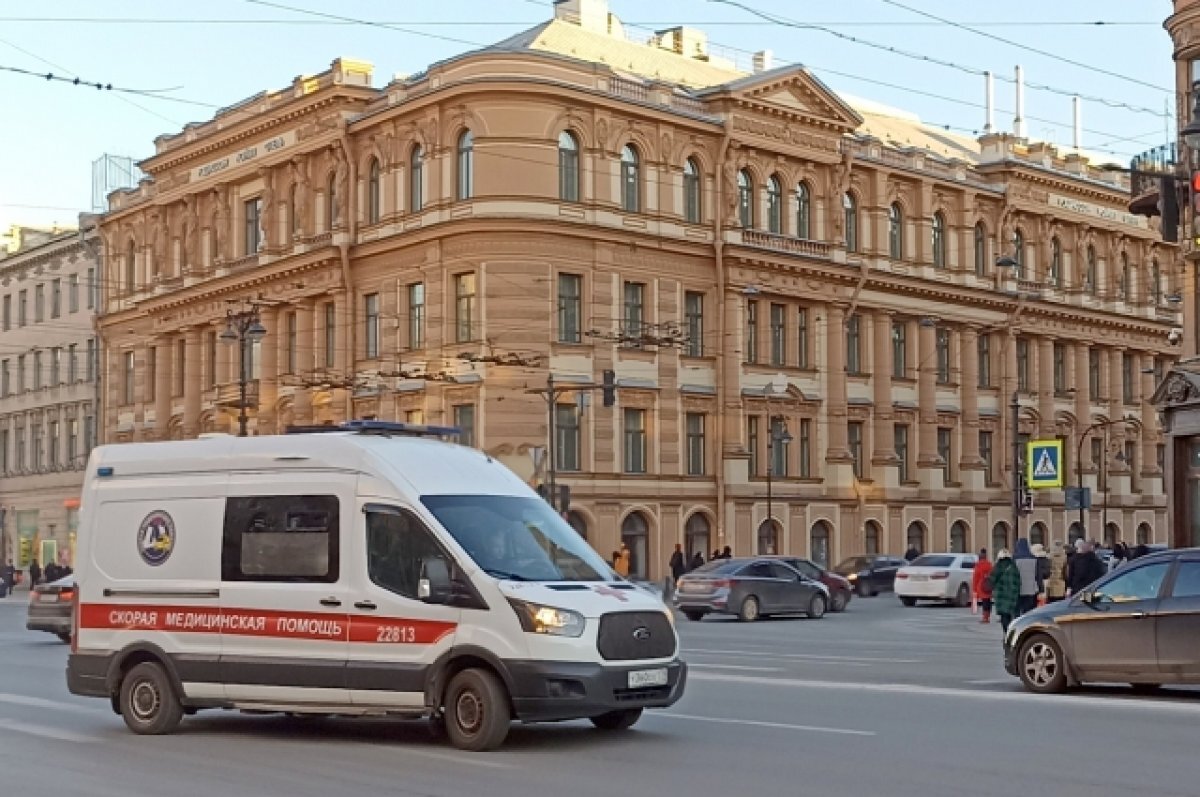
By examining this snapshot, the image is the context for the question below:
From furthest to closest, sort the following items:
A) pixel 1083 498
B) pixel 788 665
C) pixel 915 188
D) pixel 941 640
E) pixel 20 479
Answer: pixel 20 479 → pixel 915 188 → pixel 1083 498 → pixel 941 640 → pixel 788 665

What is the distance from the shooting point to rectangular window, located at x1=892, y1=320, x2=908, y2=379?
6369 cm

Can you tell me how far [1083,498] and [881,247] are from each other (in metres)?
18.9

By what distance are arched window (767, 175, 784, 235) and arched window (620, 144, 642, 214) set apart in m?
6.01

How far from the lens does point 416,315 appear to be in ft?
178

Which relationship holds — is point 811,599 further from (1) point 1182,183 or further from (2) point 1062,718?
(2) point 1062,718

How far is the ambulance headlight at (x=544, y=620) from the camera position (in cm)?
1291

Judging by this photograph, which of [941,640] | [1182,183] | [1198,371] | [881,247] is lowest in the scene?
[941,640]

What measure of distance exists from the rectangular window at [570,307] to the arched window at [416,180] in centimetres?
511

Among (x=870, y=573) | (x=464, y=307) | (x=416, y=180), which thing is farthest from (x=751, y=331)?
(x=416, y=180)

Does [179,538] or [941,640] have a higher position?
[179,538]

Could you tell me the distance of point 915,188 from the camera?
211 feet

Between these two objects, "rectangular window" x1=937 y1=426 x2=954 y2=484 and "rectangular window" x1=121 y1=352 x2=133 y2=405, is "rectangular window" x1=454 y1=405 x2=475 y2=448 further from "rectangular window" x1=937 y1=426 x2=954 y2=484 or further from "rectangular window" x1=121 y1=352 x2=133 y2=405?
"rectangular window" x1=121 y1=352 x2=133 y2=405

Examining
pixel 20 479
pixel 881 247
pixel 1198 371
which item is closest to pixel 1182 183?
pixel 1198 371

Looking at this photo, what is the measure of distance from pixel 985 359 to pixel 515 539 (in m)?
56.4
